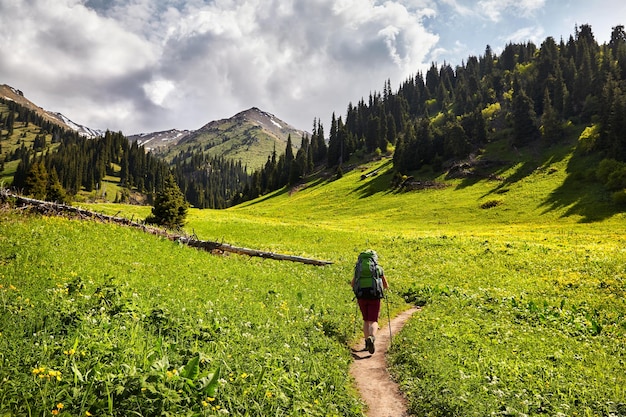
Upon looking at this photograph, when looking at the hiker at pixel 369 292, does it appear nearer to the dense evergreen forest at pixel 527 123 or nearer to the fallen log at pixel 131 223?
the fallen log at pixel 131 223

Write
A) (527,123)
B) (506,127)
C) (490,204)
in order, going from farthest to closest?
(506,127) < (527,123) < (490,204)

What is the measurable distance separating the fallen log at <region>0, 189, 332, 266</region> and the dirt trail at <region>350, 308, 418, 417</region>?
15243 millimetres

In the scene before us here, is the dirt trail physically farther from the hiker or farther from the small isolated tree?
the small isolated tree

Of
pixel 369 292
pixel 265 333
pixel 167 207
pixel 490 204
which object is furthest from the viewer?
pixel 490 204

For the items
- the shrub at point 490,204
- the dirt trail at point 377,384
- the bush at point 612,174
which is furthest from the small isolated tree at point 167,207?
the bush at point 612,174

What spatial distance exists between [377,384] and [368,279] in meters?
3.68

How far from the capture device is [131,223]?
23.2m

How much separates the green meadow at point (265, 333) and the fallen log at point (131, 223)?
5.69 ft

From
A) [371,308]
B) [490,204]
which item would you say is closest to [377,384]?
[371,308]

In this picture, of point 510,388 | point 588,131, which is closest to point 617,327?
point 510,388

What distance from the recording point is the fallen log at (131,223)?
19.2 meters

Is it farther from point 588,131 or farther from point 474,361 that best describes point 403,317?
point 588,131

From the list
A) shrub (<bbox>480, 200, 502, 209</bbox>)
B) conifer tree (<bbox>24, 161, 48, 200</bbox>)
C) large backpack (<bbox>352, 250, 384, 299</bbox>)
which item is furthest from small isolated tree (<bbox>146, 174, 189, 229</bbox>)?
shrub (<bbox>480, 200, 502, 209</bbox>)

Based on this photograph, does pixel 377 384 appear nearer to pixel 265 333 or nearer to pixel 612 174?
pixel 265 333
